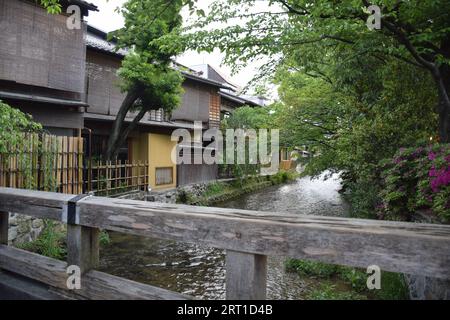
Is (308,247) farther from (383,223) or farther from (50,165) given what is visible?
(50,165)

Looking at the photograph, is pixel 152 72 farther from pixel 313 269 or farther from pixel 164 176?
pixel 313 269

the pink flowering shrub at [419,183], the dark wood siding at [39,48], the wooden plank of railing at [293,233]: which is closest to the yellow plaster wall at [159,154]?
the dark wood siding at [39,48]

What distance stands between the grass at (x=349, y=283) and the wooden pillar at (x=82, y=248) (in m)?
4.42

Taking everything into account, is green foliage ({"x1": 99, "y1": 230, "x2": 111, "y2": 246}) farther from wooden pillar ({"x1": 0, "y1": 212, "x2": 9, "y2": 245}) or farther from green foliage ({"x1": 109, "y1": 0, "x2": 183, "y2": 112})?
wooden pillar ({"x1": 0, "y1": 212, "x2": 9, "y2": 245})

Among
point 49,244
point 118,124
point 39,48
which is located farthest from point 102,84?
point 49,244

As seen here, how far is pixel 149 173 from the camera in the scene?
52.3 feet

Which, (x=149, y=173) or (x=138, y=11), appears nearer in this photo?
(x=138, y=11)

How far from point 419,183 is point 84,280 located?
16.3 ft

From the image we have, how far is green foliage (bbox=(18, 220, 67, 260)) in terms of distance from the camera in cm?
724

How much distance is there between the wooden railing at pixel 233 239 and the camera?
1.69m

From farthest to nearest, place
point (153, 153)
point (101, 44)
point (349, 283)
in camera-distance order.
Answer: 1. point (153, 153)
2. point (101, 44)
3. point (349, 283)

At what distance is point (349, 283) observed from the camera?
6.62m

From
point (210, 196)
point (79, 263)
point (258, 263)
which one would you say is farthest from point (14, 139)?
point (210, 196)
